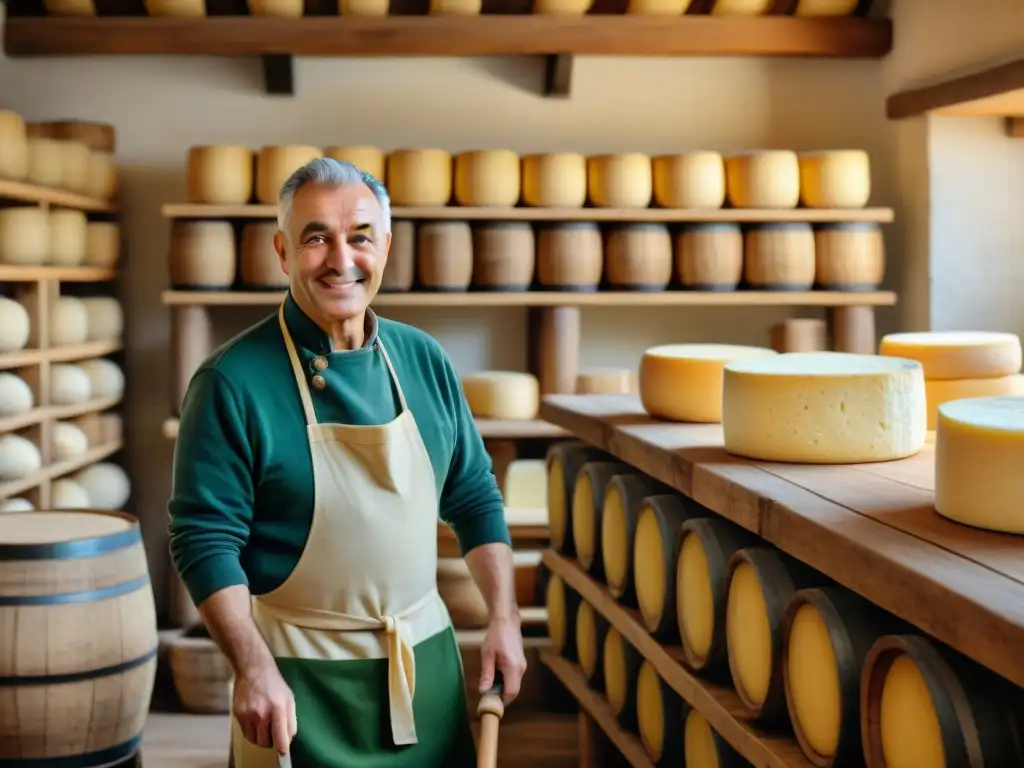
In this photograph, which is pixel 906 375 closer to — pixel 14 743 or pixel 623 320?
pixel 14 743

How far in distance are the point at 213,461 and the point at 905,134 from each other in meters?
3.36

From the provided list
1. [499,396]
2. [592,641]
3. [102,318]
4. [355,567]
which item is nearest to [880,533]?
[355,567]

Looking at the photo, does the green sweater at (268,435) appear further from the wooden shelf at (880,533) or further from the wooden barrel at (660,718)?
the wooden barrel at (660,718)

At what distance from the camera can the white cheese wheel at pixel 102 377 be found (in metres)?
4.46

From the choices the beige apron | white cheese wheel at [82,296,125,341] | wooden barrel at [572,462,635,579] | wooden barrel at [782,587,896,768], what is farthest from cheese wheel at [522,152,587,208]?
wooden barrel at [782,587,896,768]

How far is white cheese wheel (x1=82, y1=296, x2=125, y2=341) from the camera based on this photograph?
14.7 ft

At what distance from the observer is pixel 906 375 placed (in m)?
2.11

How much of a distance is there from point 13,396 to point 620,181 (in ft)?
6.55

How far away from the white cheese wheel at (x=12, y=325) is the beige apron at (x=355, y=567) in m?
2.08

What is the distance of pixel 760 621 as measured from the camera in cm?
207

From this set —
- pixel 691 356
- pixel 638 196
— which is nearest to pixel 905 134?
pixel 638 196

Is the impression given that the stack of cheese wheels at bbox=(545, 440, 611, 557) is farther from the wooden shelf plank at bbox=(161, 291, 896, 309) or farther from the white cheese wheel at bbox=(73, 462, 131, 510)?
the white cheese wheel at bbox=(73, 462, 131, 510)

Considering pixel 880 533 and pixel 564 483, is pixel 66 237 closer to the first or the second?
pixel 564 483

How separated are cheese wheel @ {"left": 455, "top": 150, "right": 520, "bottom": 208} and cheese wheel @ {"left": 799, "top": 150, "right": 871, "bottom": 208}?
3.22ft
